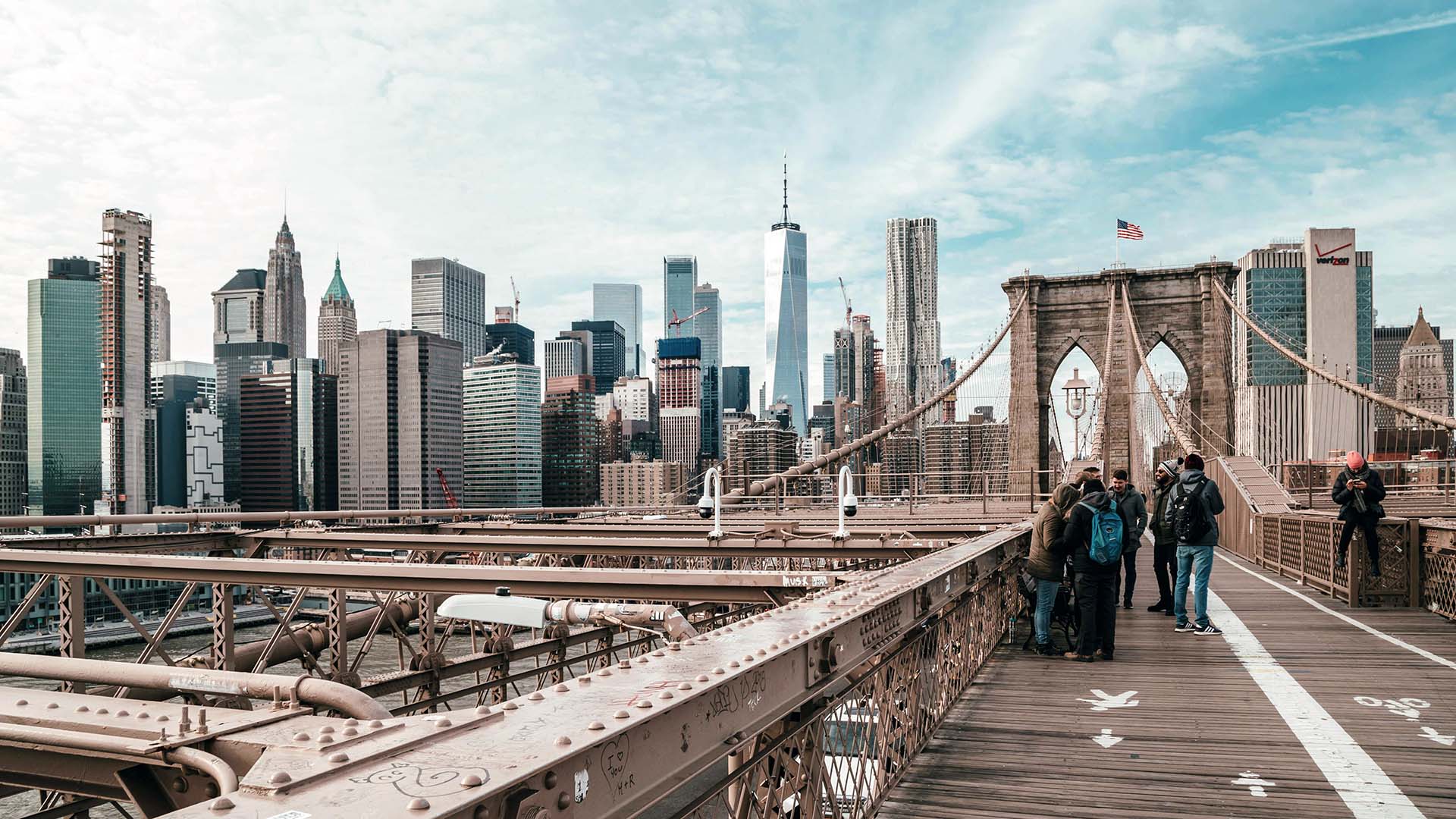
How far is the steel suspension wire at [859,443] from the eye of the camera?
115 feet

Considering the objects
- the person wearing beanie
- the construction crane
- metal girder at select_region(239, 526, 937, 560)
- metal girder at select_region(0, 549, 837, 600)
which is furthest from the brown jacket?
the construction crane

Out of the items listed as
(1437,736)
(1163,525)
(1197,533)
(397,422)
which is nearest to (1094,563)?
(1197,533)

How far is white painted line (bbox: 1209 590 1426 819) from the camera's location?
4.89m

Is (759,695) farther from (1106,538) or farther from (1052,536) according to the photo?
(1052,536)

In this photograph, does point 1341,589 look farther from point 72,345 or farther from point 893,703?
point 72,345

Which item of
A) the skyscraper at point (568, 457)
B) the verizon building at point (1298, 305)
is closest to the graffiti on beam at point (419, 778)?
the verizon building at point (1298, 305)

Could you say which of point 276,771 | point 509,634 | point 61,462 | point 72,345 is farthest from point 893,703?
point 72,345

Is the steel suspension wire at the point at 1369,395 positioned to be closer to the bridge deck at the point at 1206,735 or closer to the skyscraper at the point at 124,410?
the bridge deck at the point at 1206,735

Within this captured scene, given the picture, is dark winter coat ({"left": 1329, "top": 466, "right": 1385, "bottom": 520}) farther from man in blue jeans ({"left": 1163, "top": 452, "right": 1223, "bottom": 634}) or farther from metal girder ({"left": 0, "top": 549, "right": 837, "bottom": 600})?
metal girder ({"left": 0, "top": 549, "right": 837, "bottom": 600})

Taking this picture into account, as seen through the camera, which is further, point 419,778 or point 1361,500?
point 1361,500

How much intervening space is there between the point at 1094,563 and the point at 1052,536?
16.9 inches

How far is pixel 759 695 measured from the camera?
3.15m

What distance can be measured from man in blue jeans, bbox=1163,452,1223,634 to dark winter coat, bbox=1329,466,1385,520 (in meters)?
2.78

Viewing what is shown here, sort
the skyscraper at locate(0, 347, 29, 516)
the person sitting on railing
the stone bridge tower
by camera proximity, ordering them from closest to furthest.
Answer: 1. the person sitting on railing
2. the stone bridge tower
3. the skyscraper at locate(0, 347, 29, 516)
